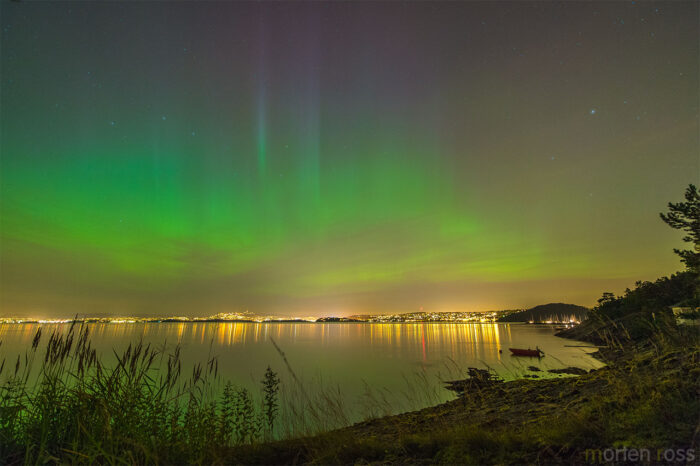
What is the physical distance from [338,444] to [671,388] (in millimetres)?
5515

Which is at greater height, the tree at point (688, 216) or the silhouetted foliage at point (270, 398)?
the tree at point (688, 216)

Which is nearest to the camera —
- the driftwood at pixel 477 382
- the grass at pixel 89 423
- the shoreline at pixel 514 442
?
the shoreline at pixel 514 442

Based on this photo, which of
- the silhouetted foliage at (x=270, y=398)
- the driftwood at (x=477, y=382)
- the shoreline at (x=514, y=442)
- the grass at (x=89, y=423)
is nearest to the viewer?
the shoreline at (x=514, y=442)

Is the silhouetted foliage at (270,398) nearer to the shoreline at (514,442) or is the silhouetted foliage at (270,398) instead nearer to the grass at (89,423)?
the shoreline at (514,442)

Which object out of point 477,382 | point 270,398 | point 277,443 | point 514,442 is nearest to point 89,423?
point 277,443

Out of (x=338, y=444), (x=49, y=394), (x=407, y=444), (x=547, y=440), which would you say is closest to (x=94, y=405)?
(x=49, y=394)

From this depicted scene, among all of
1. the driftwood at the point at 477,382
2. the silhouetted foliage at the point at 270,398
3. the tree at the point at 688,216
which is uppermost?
the tree at the point at 688,216

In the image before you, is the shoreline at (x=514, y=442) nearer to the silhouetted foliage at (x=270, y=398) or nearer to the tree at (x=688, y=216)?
the silhouetted foliage at (x=270, y=398)

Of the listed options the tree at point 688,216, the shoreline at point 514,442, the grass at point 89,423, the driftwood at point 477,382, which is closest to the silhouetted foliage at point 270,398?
the shoreline at point 514,442

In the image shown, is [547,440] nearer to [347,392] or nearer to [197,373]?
[197,373]

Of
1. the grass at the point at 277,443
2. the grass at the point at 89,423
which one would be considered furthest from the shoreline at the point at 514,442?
the grass at the point at 89,423

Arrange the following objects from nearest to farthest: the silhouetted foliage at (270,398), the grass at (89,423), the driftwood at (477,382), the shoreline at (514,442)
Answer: the shoreline at (514,442) → the grass at (89,423) → the silhouetted foliage at (270,398) → the driftwood at (477,382)

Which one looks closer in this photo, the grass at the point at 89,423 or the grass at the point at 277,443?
the grass at the point at 277,443

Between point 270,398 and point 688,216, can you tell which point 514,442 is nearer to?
point 270,398
